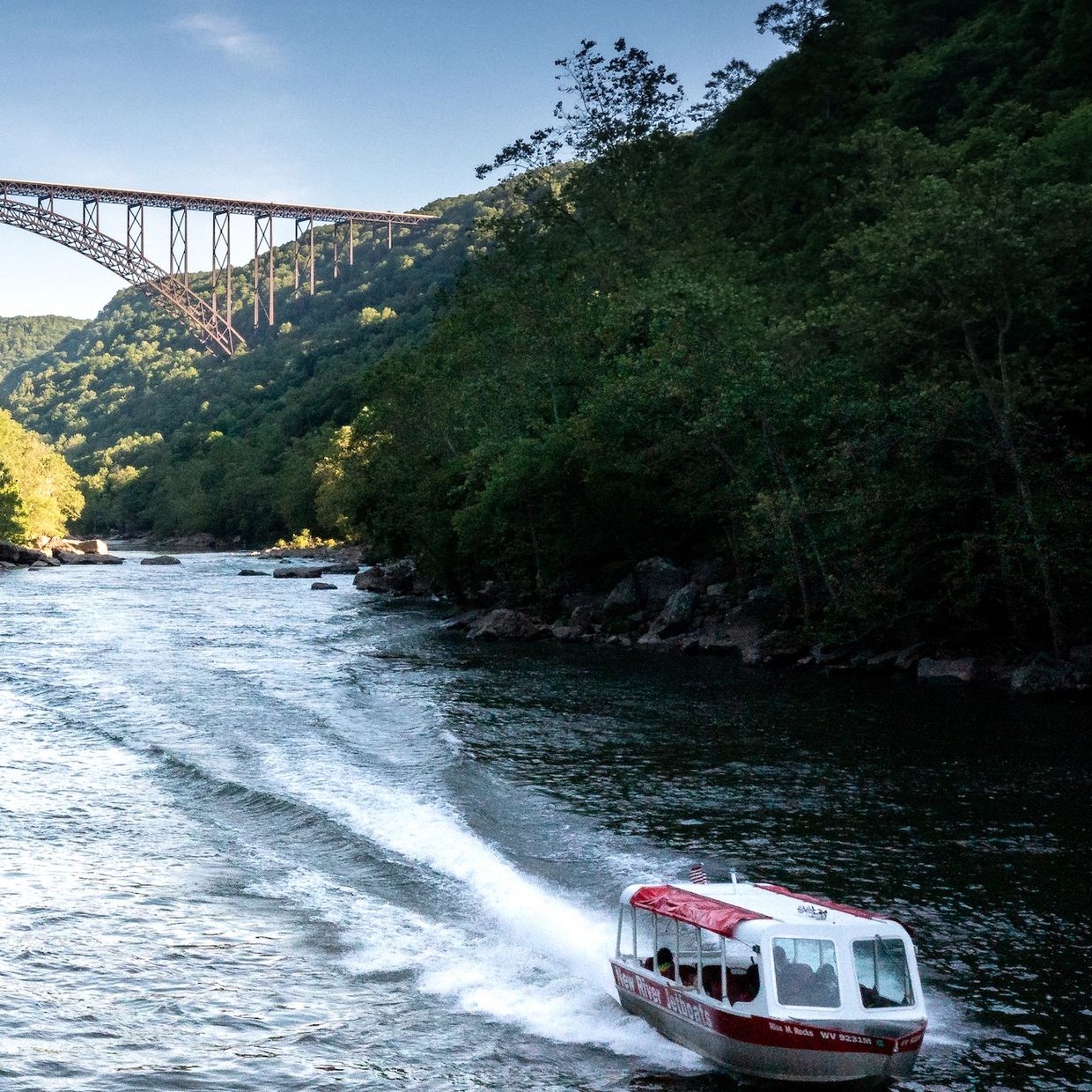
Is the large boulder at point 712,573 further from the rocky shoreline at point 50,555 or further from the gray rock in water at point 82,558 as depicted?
the gray rock in water at point 82,558

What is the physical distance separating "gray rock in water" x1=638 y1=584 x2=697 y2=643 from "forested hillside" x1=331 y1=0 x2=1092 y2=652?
2890 millimetres

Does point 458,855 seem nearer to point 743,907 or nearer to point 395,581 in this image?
point 743,907

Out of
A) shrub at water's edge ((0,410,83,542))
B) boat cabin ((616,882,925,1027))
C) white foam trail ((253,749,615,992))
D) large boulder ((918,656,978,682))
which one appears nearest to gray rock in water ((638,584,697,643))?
large boulder ((918,656,978,682))

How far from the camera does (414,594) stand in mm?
71125

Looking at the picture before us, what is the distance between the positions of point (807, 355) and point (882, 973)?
33.5 metres

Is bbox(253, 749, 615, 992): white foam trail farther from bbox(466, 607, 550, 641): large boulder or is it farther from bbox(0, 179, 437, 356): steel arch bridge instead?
bbox(0, 179, 437, 356): steel arch bridge

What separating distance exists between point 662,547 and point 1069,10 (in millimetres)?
37877

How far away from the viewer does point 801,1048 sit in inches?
505

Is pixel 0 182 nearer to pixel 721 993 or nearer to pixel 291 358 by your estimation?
pixel 291 358

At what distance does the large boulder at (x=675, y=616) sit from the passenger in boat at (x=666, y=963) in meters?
31.4

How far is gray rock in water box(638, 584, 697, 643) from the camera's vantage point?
→ 4669 centimetres

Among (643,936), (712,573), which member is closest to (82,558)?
(712,573)

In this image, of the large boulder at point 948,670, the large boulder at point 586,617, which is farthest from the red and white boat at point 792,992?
the large boulder at point 586,617

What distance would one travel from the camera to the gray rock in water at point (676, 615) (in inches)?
1838
